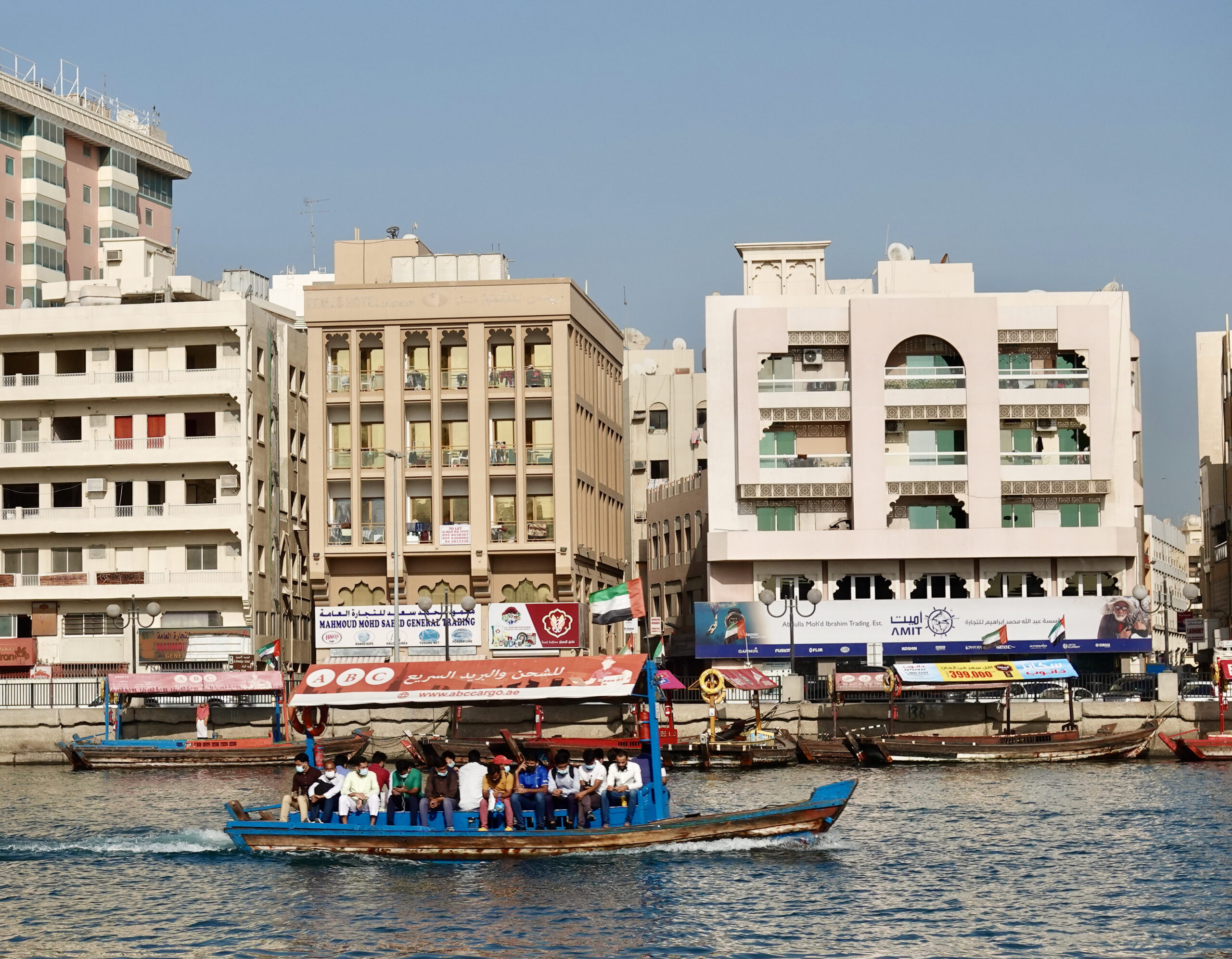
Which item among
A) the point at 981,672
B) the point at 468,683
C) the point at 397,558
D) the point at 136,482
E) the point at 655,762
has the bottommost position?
the point at 655,762

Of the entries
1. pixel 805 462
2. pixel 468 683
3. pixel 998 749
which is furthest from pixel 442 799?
pixel 805 462

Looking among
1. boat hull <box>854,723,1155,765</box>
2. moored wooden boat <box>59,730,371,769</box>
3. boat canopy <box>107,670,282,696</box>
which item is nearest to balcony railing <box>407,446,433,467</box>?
boat canopy <box>107,670,282,696</box>

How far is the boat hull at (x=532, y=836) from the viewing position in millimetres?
36031

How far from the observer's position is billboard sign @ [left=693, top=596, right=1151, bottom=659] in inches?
3115

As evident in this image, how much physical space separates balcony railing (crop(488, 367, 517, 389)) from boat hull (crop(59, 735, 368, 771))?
74.4 feet

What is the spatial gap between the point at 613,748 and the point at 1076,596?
146ft

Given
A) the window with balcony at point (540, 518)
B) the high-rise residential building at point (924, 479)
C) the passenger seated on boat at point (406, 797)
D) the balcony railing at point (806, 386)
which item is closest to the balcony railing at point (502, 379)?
the window with balcony at point (540, 518)

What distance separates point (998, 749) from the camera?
61312mm

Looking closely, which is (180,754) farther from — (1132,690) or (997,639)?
(1132,690)

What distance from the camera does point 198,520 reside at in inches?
3179

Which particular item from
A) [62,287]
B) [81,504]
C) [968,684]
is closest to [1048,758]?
[968,684]

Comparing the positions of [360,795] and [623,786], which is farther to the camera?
[360,795]

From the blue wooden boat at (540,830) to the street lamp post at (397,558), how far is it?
3488 cm

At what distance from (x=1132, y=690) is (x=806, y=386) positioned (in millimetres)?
19932
